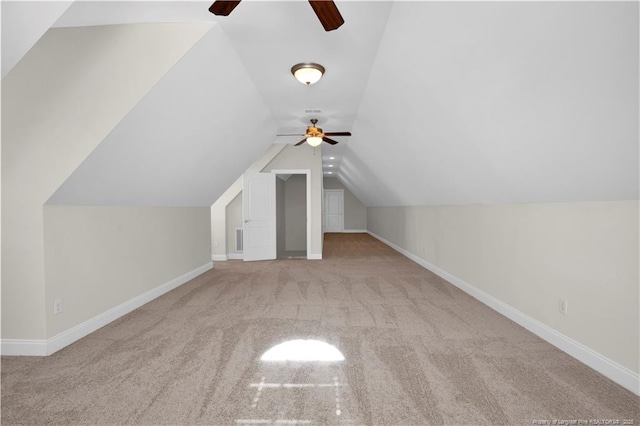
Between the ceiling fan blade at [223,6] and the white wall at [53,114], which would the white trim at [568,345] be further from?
the white wall at [53,114]

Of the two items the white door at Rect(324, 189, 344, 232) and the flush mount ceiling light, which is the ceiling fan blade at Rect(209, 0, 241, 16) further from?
the white door at Rect(324, 189, 344, 232)

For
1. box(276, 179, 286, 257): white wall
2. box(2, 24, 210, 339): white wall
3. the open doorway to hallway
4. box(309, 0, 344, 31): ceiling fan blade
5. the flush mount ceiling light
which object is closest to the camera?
box(309, 0, 344, 31): ceiling fan blade

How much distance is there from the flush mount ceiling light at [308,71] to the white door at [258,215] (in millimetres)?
3764

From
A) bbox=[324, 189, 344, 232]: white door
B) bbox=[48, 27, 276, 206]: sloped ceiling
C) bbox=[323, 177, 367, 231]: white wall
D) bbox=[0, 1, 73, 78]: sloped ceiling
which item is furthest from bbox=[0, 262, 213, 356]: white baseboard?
bbox=[323, 177, 367, 231]: white wall

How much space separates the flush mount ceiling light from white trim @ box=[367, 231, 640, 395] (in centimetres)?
303

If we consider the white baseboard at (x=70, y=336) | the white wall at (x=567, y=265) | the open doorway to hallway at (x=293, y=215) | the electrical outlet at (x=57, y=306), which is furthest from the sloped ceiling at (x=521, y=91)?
the open doorway to hallway at (x=293, y=215)

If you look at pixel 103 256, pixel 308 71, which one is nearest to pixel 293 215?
pixel 103 256

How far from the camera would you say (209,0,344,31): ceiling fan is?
179cm

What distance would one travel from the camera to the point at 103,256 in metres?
3.17

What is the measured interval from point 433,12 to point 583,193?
166cm

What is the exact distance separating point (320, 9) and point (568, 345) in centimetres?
297

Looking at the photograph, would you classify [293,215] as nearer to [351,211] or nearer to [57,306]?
[351,211]

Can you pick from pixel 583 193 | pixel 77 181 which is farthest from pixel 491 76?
pixel 77 181

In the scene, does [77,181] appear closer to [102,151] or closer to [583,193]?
[102,151]
